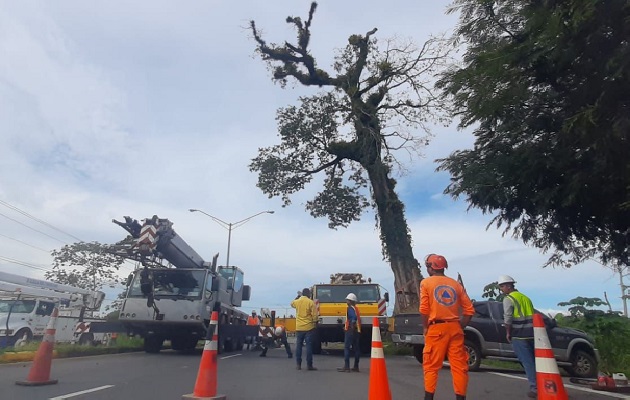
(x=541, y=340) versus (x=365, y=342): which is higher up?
(x=365, y=342)

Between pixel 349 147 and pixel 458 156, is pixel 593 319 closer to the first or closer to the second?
pixel 458 156

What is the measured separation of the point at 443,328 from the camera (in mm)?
5328

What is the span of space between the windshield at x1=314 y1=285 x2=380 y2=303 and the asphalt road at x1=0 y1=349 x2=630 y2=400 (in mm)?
6734

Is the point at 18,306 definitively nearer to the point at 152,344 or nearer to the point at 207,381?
the point at 152,344

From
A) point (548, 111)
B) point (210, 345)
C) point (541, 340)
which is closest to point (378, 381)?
point (541, 340)

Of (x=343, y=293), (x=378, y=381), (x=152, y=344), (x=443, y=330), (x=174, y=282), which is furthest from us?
(x=343, y=293)

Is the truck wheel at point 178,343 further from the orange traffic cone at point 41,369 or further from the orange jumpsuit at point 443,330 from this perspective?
the orange jumpsuit at point 443,330

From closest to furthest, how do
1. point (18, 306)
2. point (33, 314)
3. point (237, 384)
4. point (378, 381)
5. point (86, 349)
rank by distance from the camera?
point (378, 381) → point (237, 384) → point (86, 349) → point (18, 306) → point (33, 314)

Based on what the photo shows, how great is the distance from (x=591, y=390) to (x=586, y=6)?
6168 mm

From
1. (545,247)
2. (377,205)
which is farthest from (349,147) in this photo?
(545,247)

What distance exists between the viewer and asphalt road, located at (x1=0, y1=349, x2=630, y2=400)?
6738 millimetres

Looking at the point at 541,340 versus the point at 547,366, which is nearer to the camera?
the point at 547,366

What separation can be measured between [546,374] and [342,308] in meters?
13.1

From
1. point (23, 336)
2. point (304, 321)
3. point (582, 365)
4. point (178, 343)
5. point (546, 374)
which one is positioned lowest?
point (546, 374)
